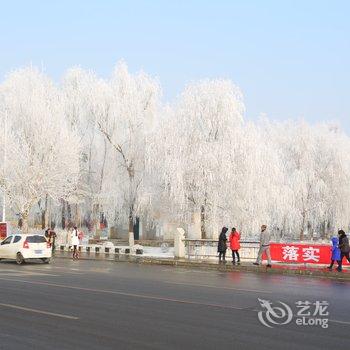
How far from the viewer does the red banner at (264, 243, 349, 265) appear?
23.3 m

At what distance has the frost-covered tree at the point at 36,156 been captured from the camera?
136 ft

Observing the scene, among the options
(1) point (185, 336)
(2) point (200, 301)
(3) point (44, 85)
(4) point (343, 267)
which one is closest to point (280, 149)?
(3) point (44, 85)

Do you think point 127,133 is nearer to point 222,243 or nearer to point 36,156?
point 36,156

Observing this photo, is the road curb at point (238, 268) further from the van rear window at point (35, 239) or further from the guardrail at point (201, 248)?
the van rear window at point (35, 239)

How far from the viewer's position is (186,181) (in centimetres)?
3666

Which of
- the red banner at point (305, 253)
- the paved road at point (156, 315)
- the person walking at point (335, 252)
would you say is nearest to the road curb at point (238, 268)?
the person walking at point (335, 252)

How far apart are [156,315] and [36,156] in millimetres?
33182

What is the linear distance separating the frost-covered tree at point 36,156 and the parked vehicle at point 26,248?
14580mm

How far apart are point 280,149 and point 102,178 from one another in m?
16.8

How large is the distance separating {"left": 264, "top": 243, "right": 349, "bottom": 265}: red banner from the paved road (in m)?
6.52

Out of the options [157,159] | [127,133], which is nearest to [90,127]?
[127,133]

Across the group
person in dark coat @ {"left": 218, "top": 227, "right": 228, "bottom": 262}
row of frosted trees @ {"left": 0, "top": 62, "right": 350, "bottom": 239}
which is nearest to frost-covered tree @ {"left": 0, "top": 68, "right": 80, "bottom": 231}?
row of frosted trees @ {"left": 0, "top": 62, "right": 350, "bottom": 239}

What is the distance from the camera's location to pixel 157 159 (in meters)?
38.2

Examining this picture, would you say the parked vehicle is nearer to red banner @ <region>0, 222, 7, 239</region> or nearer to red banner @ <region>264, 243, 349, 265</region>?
red banner @ <region>264, 243, 349, 265</region>
